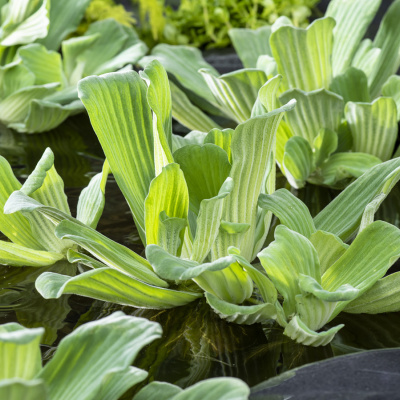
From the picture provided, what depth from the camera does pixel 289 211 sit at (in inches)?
33.8

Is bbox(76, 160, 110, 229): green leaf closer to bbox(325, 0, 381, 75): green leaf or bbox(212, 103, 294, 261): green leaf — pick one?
bbox(212, 103, 294, 261): green leaf

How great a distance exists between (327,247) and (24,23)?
110 cm

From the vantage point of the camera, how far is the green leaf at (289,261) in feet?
2.48

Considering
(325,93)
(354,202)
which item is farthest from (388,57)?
(354,202)

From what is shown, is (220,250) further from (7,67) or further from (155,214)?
(7,67)

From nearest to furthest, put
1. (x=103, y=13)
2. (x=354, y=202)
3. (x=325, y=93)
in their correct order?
(x=354, y=202), (x=325, y=93), (x=103, y=13)

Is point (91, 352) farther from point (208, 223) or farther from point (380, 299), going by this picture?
point (380, 299)

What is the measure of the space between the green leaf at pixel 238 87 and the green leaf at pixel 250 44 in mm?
319

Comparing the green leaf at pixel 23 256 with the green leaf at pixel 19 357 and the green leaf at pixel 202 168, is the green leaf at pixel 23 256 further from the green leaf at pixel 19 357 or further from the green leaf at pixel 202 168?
the green leaf at pixel 19 357

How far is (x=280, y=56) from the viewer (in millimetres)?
1335

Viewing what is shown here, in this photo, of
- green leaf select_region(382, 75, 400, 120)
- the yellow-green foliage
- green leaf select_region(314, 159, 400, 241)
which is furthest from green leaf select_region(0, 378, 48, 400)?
the yellow-green foliage

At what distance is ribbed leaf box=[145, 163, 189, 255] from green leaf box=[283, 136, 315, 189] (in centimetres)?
40

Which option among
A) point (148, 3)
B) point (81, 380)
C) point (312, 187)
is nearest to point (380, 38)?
point (312, 187)

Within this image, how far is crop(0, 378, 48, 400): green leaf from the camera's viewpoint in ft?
1.64
